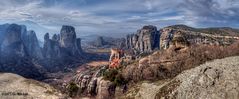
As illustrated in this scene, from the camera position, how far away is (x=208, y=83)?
101000 mm

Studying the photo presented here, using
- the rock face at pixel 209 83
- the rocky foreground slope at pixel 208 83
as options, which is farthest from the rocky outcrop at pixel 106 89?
the rock face at pixel 209 83

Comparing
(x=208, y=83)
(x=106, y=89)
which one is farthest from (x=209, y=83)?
(x=106, y=89)

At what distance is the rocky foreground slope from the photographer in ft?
316

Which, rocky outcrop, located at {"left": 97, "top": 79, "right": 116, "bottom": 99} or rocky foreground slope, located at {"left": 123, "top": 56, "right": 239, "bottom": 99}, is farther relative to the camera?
rocky outcrop, located at {"left": 97, "top": 79, "right": 116, "bottom": 99}

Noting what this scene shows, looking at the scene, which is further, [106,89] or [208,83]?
[106,89]

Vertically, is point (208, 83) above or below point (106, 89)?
above

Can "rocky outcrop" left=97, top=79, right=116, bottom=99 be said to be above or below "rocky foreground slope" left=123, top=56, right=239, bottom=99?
below

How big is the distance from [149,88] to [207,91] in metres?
36.7

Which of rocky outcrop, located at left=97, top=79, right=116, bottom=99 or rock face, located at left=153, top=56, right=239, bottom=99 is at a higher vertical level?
rock face, located at left=153, top=56, right=239, bottom=99

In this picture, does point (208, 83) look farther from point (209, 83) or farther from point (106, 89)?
point (106, 89)

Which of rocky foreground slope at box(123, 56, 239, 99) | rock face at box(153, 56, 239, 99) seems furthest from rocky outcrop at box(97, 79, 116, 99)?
rock face at box(153, 56, 239, 99)

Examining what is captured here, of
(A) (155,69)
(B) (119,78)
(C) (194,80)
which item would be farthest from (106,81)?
(C) (194,80)

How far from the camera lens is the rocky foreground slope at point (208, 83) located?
96375 millimetres

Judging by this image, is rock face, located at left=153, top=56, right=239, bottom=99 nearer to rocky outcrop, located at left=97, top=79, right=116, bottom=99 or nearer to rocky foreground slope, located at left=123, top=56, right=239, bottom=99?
rocky foreground slope, located at left=123, top=56, right=239, bottom=99
